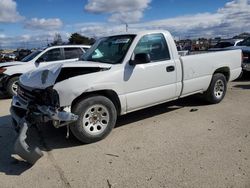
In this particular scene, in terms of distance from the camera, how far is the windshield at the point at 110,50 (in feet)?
17.4

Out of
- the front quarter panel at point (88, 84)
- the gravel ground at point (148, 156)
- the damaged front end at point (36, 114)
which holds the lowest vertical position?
the gravel ground at point (148, 156)

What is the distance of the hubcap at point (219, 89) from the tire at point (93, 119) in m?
3.20

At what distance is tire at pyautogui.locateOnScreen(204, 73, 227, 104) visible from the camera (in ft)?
22.6

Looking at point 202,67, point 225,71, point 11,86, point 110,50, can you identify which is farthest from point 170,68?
point 11,86

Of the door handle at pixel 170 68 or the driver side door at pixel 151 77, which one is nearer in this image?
the driver side door at pixel 151 77

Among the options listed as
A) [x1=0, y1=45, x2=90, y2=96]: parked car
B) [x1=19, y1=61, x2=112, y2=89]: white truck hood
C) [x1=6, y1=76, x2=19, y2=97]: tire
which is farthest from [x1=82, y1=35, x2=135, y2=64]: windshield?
[x1=6, y1=76, x2=19, y2=97]: tire

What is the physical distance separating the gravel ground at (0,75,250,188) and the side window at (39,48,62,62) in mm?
3978

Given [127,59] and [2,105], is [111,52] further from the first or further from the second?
[2,105]

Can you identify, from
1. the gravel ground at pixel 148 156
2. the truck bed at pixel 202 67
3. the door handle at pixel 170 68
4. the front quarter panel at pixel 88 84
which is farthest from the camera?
the truck bed at pixel 202 67

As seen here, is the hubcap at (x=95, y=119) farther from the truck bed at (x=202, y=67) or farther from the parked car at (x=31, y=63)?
the parked car at (x=31, y=63)

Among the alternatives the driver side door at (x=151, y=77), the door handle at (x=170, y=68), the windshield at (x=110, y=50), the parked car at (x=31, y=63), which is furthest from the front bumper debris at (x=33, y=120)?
the parked car at (x=31, y=63)

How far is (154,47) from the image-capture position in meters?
5.70

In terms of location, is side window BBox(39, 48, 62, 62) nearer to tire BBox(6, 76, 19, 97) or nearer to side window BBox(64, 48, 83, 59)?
side window BBox(64, 48, 83, 59)

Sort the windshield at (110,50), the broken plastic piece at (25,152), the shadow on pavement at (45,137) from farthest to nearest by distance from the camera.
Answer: the windshield at (110,50) → the shadow on pavement at (45,137) → the broken plastic piece at (25,152)
